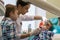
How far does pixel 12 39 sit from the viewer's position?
73 centimetres

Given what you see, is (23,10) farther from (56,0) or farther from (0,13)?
(56,0)

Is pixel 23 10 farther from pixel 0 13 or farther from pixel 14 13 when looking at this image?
pixel 0 13

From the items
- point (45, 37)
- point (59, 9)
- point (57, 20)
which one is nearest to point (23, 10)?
point (45, 37)

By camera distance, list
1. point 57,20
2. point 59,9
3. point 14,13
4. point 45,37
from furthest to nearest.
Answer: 1. point 57,20
2. point 45,37
3. point 14,13
4. point 59,9

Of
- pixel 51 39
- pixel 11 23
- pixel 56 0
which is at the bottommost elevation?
pixel 51 39

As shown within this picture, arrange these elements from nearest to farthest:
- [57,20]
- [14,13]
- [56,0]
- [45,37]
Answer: [14,13] → [45,37] → [57,20] → [56,0]

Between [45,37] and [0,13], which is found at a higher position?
[0,13]

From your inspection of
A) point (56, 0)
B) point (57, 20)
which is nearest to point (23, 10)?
point (57, 20)

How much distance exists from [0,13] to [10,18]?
0.43 m

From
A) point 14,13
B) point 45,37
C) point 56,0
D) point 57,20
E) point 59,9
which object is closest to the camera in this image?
point 59,9

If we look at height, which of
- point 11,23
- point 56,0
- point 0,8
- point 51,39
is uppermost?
point 56,0

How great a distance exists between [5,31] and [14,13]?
12 cm

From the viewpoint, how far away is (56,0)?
1787mm

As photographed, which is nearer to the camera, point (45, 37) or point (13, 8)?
point (13, 8)
